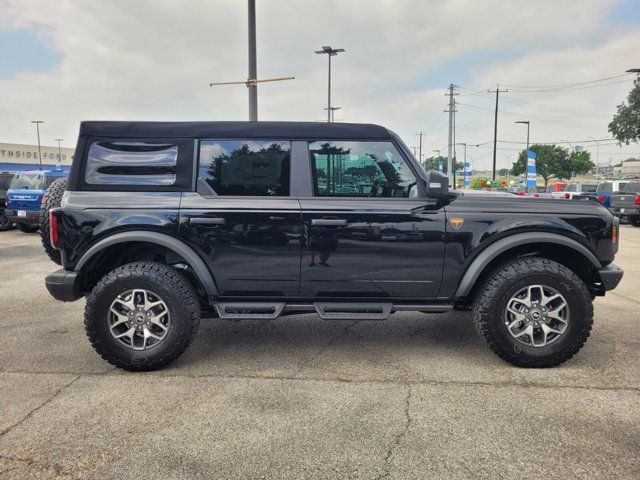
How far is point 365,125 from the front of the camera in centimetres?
391

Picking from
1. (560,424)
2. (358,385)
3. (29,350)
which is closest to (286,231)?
(358,385)

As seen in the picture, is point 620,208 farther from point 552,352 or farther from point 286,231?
point 286,231

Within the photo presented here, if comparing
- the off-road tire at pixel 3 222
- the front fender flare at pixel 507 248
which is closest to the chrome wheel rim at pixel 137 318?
the front fender flare at pixel 507 248

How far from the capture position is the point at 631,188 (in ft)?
60.3

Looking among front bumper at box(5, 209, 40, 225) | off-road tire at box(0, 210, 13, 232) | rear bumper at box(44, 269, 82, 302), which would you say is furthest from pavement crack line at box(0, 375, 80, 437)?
off-road tire at box(0, 210, 13, 232)

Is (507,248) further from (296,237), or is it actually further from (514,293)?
(296,237)

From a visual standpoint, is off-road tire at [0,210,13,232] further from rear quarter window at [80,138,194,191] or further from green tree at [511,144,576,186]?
green tree at [511,144,576,186]

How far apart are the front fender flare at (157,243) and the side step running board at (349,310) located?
955 millimetres

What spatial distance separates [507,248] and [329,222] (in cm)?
143

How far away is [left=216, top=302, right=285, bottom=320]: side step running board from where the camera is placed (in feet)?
12.5

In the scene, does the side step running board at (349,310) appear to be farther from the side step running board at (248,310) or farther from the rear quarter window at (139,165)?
the rear quarter window at (139,165)

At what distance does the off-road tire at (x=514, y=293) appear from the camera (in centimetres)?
371

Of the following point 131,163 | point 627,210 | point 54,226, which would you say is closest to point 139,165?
point 131,163

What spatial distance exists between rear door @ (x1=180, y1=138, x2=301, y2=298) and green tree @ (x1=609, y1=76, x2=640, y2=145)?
3652 centimetres
